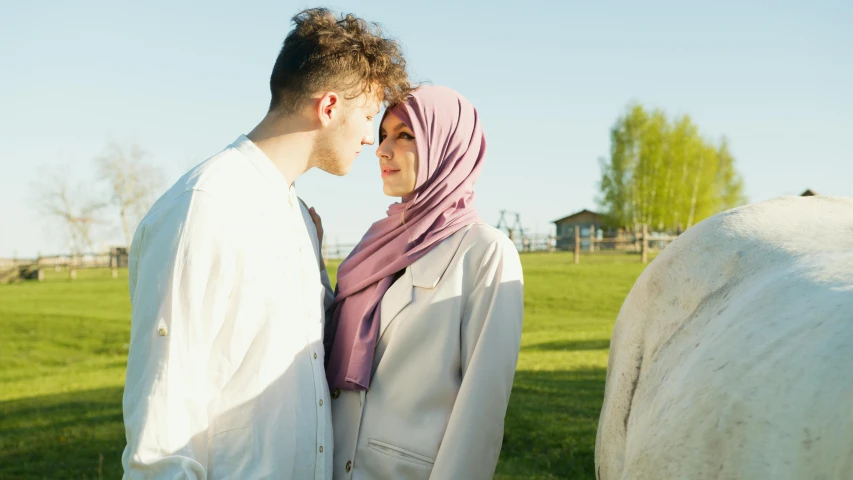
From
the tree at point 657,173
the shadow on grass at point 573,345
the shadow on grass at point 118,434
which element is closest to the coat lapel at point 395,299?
the shadow on grass at point 118,434

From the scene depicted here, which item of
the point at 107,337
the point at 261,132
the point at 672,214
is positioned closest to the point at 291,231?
the point at 261,132

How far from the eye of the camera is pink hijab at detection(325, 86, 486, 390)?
8.59 ft

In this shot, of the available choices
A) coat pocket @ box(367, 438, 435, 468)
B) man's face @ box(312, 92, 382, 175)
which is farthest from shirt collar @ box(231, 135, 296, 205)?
coat pocket @ box(367, 438, 435, 468)

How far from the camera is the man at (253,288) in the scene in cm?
195

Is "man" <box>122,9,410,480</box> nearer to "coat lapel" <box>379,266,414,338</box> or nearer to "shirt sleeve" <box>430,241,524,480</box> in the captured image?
"coat lapel" <box>379,266,414,338</box>

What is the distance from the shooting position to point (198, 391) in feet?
6.63

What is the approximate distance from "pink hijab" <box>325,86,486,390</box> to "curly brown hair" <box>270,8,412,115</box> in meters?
0.23

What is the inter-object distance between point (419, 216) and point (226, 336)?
33.7 inches

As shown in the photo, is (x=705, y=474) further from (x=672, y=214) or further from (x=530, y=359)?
(x=672, y=214)

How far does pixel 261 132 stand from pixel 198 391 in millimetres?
871

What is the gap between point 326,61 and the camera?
2414 mm

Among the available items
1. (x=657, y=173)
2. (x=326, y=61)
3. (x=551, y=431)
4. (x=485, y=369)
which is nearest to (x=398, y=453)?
(x=485, y=369)

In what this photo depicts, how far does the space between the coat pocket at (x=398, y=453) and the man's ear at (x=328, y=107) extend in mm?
1021

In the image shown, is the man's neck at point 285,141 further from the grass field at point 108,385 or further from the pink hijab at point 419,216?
the grass field at point 108,385
